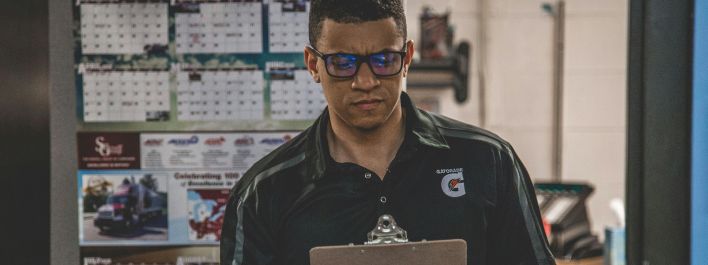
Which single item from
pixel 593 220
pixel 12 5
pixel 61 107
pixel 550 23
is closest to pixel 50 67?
pixel 61 107

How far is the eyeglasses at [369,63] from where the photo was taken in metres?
1.52

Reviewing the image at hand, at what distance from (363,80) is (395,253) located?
1.23 ft

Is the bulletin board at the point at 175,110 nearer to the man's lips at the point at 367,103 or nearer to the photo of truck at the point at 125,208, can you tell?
the photo of truck at the point at 125,208

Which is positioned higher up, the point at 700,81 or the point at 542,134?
the point at 700,81

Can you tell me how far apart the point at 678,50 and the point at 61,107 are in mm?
1760

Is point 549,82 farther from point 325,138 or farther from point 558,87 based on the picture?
point 325,138

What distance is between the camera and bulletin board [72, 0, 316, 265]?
210 cm

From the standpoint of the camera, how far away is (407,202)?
5.22 ft

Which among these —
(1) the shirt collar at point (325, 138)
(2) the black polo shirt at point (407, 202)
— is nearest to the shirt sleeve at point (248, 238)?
(2) the black polo shirt at point (407, 202)

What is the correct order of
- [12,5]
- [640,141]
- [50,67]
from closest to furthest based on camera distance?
[12,5]
[640,141]
[50,67]

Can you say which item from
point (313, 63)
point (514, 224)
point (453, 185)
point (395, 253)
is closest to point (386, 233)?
point (395, 253)

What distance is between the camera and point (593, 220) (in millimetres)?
4941

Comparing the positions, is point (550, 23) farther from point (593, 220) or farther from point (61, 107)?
point (61, 107)

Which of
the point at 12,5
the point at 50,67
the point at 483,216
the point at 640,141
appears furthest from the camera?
the point at 50,67
